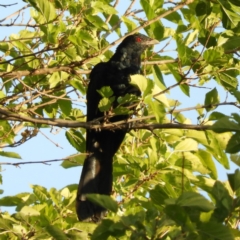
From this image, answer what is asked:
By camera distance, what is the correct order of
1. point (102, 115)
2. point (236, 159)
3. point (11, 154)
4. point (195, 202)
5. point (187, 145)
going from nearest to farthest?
point (195, 202)
point (236, 159)
point (187, 145)
point (11, 154)
point (102, 115)

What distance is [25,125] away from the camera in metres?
5.13

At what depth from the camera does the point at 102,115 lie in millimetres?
5773

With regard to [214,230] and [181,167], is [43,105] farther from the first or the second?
[214,230]

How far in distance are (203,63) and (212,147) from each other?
1.82ft

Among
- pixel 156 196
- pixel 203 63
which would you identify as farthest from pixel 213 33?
pixel 156 196

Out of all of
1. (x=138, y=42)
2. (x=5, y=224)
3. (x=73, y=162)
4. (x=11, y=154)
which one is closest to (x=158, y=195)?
(x=5, y=224)

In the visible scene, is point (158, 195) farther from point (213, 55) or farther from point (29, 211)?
point (213, 55)

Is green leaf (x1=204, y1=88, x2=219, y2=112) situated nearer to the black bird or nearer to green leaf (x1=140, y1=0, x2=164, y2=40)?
green leaf (x1=140, y1=0, x2=164, y2=40)

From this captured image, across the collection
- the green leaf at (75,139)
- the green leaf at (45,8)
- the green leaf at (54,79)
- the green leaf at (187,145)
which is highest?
the green leaf at (45,8)

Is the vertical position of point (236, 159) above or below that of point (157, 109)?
below

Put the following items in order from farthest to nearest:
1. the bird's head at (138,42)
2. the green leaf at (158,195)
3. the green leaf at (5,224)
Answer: the bird's head at (138,42)
the green leaf at (158,195)
the green leaf at (5,224)

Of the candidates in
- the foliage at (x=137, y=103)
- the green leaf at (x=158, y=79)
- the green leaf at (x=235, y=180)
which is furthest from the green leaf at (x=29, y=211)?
the green leaf at (x=235, y=180)

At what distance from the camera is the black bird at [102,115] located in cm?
510

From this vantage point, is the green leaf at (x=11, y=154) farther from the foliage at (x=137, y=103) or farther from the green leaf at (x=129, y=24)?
the green leaf at (x=129, y=24)
